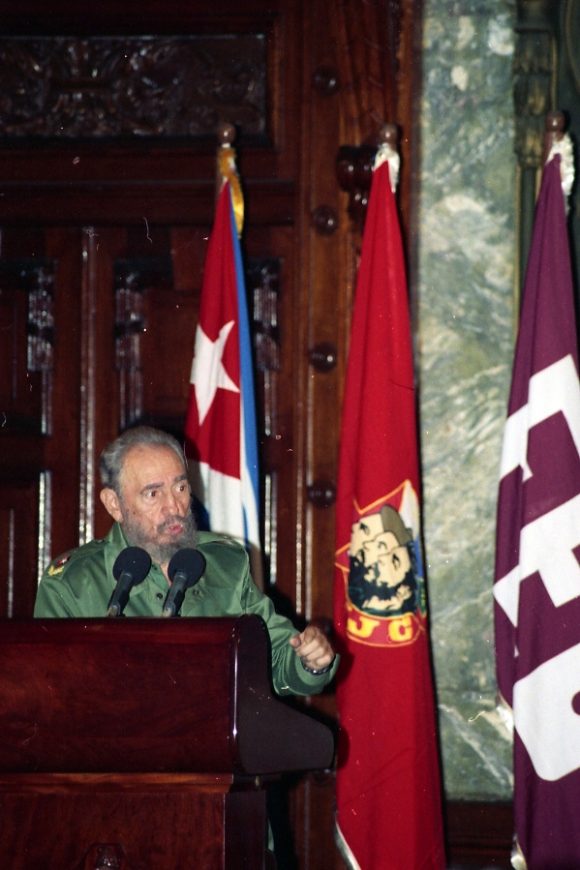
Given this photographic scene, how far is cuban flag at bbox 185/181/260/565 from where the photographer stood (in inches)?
162

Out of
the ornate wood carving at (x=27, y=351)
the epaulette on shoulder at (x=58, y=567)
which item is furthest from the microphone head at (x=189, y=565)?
the ornate wood carving at (x=27, y=351)

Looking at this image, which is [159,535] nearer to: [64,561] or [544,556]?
[64,561]

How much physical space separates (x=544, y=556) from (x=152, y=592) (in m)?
1.42

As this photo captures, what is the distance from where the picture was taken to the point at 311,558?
4.53 metres

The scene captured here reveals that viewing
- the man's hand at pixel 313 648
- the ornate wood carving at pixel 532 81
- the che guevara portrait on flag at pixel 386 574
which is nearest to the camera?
the man's hand at pixel 313 648

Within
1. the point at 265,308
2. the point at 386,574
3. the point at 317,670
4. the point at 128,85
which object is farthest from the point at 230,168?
the point at 317,670

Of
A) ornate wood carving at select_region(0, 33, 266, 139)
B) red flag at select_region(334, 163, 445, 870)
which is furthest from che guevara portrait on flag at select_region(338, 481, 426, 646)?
ornate wood carving at select_region(0, 33, 266, 139)

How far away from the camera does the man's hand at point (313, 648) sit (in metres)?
2.59

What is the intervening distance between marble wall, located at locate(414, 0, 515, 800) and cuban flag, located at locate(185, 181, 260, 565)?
2.07 ft

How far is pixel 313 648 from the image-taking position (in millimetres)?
2605

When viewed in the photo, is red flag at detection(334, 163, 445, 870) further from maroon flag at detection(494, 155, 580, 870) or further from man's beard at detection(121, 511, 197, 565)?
man's beard at detection(121, 511, 197, 565)

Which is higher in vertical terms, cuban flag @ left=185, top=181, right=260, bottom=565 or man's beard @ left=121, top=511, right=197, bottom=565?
cuban flag @ left=185, top=181, right=260, bottom=565

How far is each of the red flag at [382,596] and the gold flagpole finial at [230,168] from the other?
1.64 ft

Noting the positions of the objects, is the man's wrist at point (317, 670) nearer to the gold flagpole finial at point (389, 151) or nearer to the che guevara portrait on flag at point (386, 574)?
the che guevara portrait on flag at point (386, 574)
